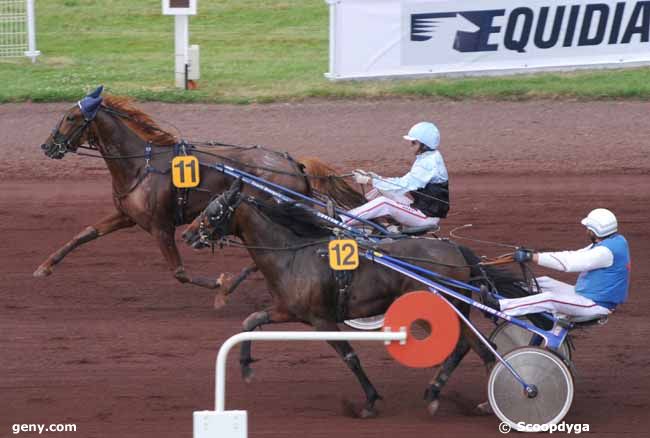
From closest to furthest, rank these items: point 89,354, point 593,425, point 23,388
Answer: point 593,425
point 23,388
point 89,354

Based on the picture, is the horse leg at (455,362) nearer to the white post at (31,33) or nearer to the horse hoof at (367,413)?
the horse hoof at (367,413)

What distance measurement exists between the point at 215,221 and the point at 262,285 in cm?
291

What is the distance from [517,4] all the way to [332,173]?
6685 millimetres

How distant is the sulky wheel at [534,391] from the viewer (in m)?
6.92

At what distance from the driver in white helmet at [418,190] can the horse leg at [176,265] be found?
4.73 ft

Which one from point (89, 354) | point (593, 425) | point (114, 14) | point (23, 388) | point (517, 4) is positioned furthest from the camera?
point (114, 14)

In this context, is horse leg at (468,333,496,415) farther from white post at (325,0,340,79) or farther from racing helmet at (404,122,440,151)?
white post at (325,0,340,79)

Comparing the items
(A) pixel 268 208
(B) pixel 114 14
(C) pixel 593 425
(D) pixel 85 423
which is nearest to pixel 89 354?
(D) pixel 85 423

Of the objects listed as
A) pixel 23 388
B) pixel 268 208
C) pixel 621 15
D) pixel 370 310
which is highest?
pixel 621 15

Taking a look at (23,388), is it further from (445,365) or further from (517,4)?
(517,4)

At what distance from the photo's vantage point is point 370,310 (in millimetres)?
7281

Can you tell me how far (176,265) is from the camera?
938 cm

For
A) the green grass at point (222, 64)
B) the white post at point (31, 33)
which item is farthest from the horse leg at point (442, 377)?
the white post at point (31, 33)

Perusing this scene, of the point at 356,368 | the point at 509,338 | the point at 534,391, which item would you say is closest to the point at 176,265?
the point at 356,368
